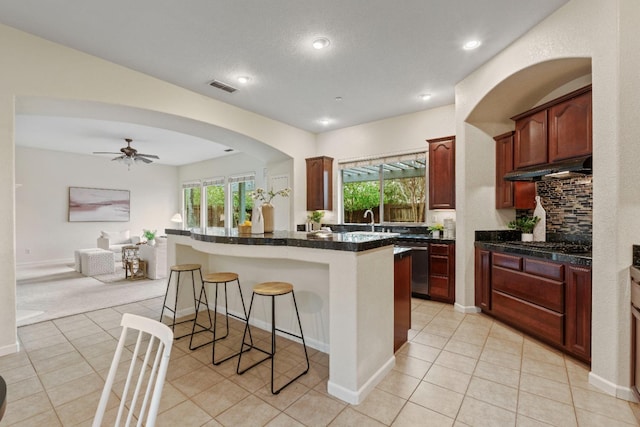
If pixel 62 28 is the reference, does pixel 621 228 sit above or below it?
below

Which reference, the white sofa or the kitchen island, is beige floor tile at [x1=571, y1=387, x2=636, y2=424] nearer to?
the kitchen island

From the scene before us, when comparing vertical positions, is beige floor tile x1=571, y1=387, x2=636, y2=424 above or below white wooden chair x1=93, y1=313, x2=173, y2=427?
below

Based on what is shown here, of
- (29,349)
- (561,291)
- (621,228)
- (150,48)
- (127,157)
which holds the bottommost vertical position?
(29,349)

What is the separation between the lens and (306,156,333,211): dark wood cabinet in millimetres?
5855

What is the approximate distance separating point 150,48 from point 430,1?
279cm

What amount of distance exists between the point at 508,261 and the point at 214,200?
825cm

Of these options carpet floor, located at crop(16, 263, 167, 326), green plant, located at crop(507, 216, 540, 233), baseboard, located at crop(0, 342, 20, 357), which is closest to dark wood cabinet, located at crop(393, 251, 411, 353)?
green plant, located at crop(507, 216, 540, 233)

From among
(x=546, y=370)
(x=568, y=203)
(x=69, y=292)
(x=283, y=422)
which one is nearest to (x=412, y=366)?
(x=546, y=370)

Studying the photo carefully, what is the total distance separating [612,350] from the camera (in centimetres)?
219

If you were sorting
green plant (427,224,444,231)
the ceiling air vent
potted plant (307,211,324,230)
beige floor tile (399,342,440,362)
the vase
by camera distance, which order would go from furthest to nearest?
potted plant (307,211,324,230), green plant (427,224,444,231), the ceiling air vent, the vase, beige floor tile (399,342,440,362)

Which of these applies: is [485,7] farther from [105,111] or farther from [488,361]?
[105,111]

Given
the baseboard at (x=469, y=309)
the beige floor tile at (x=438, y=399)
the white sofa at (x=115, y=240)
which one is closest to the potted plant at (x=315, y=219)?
the baseboard at (x=469, y=309)

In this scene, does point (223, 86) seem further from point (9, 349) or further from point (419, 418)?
point (419, 418)

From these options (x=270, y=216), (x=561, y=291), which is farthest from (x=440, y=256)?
(x=270, y=216)
